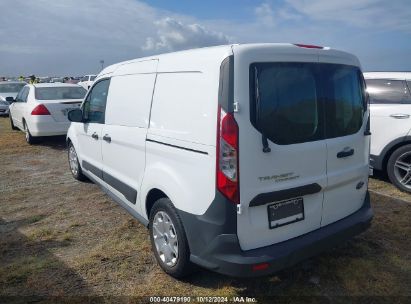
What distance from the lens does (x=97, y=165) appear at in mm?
4879

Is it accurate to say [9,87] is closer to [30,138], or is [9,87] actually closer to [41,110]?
[30,138]

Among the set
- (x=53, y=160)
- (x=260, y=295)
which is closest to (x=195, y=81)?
(x=260, y=295)

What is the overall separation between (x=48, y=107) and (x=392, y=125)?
7.64 meters

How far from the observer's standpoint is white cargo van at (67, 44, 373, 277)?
259 cm

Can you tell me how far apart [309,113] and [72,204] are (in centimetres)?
382

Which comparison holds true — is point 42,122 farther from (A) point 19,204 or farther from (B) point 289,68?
(B) point 289,68

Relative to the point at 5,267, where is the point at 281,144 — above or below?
above

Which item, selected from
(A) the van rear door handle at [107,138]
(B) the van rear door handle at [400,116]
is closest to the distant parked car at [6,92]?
(A) the van rear door handle at [107,138]

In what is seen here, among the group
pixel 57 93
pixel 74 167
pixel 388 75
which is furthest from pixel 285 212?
pixel 57 93

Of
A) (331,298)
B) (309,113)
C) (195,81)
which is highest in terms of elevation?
(195,81)

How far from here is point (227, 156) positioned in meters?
2.57

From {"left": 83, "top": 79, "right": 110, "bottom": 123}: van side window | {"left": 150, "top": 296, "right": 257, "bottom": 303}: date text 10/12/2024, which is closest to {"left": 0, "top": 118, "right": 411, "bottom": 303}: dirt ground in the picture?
{"left": 150, "top": 296, "right": 257, "bottom": 303}: date text 10/12/2024

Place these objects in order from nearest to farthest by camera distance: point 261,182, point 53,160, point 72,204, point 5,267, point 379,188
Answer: point 261,182, point 5,267, point 72,204, point 379,188, point 53,160

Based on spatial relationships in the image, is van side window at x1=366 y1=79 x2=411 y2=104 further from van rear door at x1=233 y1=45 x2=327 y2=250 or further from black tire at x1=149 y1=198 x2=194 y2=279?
black tire at x1=149 y1=198 x2=194 y2=279
